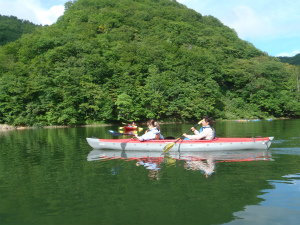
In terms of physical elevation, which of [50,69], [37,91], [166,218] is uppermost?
[50,69]

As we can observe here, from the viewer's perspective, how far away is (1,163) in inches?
384

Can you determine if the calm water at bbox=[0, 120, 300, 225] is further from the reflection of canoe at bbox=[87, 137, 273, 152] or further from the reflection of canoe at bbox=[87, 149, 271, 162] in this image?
the reflection of canoe at bbox=[87, 137, 273, 152]

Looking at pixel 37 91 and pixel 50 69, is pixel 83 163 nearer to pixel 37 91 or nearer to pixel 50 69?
pixel 37 91

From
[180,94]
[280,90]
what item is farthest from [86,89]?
[280,90]

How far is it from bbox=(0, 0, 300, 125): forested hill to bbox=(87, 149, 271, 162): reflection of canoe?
25027mm

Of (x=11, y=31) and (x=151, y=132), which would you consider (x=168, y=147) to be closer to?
(x=151, y=132)

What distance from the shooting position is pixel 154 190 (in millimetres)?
6008

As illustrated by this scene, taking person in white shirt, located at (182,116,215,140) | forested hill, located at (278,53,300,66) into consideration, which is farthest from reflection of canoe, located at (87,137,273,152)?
forested hill, located at (278,53,300,66)

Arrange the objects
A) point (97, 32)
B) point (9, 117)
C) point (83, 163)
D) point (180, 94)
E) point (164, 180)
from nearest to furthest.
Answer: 1. point (164, 180)
2. point (83, 163)
3. point (9, 117)
4. point (180, 94)
5. point (97, 32)

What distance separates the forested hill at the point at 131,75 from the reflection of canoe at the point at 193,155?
2503cm

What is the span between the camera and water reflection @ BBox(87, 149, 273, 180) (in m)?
8.30

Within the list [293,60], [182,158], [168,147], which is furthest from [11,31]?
[293,60]

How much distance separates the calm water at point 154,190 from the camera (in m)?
4.61

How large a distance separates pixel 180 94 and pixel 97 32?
29.5 m
